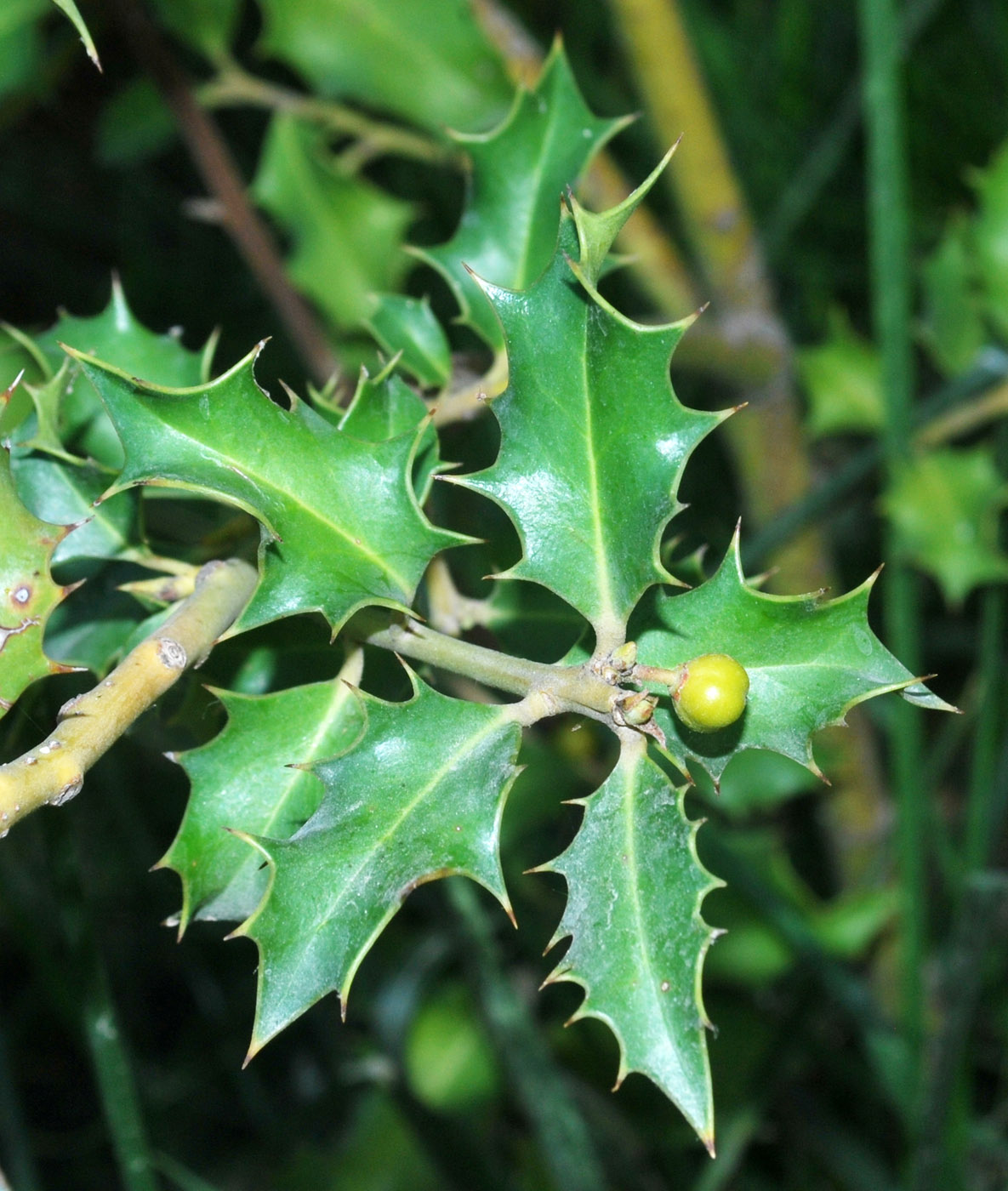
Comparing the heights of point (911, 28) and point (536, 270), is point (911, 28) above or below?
below

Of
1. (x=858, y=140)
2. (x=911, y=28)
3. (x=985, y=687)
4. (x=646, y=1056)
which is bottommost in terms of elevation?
(x=985, y=687)

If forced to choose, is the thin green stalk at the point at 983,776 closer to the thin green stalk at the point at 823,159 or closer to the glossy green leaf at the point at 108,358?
the thin green stalk at the point at 823,159

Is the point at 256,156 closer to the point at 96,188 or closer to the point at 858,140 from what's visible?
the point at 96,188

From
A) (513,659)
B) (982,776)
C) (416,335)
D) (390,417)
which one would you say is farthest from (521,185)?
(982,776)

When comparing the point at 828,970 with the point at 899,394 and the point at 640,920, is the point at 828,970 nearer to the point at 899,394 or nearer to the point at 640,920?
the point at 899,394

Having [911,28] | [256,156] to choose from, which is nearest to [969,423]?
[911,28]

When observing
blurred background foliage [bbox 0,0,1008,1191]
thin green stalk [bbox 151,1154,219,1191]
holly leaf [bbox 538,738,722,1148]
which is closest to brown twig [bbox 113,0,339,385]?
blurred background foliage [bbox 0,0,1008,1191]
